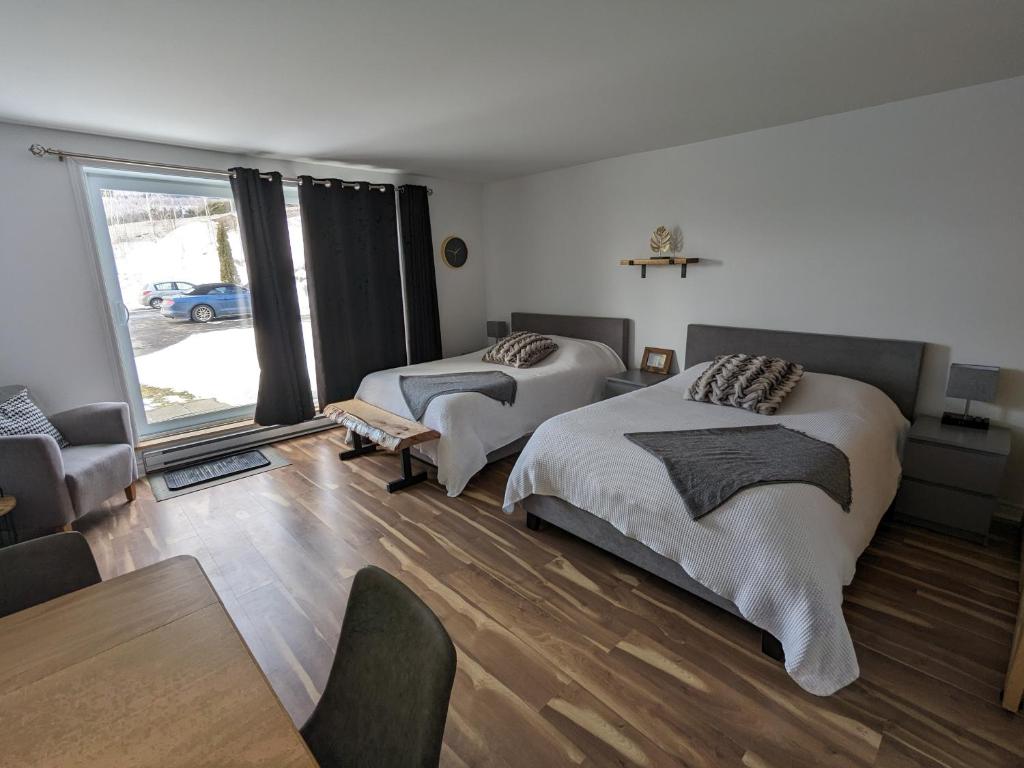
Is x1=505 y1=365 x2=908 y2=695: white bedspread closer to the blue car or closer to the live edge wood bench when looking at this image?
the live edge wood bench

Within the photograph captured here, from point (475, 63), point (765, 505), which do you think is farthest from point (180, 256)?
point (765, 505)

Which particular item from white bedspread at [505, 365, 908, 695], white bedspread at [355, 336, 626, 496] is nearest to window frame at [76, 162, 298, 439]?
white bedspread at [355, 336, 626, 496]

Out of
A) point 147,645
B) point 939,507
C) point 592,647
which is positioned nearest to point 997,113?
point 939,507

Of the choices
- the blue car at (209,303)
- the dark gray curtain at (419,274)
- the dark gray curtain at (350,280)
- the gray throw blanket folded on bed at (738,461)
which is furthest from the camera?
the dark gray curtain at (419,274)

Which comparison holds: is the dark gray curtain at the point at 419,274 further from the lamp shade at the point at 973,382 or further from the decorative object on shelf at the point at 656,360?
the lamp shade at the point at 973,382

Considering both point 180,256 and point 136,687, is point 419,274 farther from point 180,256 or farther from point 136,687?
point 136,687

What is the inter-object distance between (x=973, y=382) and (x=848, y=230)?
110 centimetres

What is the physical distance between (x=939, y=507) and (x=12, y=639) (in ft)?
11.9

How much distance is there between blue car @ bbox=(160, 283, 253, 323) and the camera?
3.76 meters

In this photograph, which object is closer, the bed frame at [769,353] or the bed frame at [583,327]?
the bed frame at [769,353]

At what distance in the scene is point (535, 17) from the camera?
1.74 metres

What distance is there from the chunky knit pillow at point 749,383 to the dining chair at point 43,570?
A: 289cm

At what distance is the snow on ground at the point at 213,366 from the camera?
3764 mm

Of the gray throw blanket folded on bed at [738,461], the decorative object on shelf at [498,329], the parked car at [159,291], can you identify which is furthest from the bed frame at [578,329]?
the parked car at [159,291]
